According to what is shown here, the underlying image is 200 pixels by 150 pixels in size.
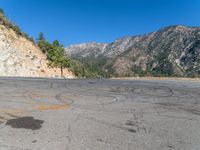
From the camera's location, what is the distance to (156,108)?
29.6ft

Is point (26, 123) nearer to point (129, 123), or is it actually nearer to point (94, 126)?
point (94, 126)

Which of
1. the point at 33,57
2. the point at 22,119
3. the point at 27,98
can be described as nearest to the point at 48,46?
the point at 33,57

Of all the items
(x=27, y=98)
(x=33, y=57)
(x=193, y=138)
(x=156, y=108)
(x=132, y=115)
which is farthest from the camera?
(x=33, y=57)

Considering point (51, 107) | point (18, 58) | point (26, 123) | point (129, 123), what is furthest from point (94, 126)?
point (18, 58)

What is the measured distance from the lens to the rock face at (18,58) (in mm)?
36094

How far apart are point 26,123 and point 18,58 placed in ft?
113

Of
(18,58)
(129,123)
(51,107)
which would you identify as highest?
(18,58)

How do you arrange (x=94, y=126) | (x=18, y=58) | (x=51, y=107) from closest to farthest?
(x=94, y=126), (x=51, y=107), (x=18, y=58)

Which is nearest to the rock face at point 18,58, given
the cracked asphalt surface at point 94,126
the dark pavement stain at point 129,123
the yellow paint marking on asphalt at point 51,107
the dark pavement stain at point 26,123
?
the yellow paint marking on asphalt at point 51,107

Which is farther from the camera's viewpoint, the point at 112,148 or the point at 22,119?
the point at 22,119

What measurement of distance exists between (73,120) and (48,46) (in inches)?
1980

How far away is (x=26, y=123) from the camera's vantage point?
625cm

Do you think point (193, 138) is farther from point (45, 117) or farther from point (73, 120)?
point (45, 117)

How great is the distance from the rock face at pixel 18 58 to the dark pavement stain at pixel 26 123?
96.7ft
